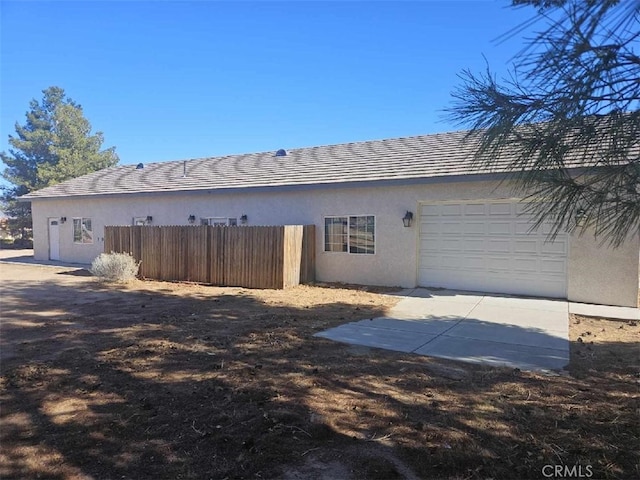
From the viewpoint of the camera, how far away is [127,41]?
1219 centimetres

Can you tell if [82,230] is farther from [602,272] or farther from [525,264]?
[602,272]

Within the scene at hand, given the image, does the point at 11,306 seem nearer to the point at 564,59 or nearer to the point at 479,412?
the point at 479,412

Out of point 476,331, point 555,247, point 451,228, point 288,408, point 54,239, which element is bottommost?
point 476,331

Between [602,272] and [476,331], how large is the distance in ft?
15.5

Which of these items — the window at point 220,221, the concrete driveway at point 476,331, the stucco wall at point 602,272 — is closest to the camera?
the concrete driveway at point 476,331

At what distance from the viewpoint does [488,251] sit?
37.5ft

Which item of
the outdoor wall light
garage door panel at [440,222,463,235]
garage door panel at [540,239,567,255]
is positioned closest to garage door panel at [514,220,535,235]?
garage door panel at [540,239,567,255]

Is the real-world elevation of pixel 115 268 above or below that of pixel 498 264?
below

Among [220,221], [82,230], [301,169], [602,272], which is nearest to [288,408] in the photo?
[602,272]

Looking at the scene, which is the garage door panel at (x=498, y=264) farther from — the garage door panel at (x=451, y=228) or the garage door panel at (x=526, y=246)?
the garage door panel at (x=451, y=228)

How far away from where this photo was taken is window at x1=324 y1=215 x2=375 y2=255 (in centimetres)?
1288

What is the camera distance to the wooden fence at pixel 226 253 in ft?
40.3

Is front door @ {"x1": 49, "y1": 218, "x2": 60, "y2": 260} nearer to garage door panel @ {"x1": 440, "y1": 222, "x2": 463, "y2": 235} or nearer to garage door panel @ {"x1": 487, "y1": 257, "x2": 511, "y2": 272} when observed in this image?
garage door panel @ {"x1": 440, "y1": 222, "x2": 463, "y2": 235}

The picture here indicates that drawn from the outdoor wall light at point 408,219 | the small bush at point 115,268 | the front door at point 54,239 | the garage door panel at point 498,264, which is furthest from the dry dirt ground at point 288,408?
the front door at point 54,239
